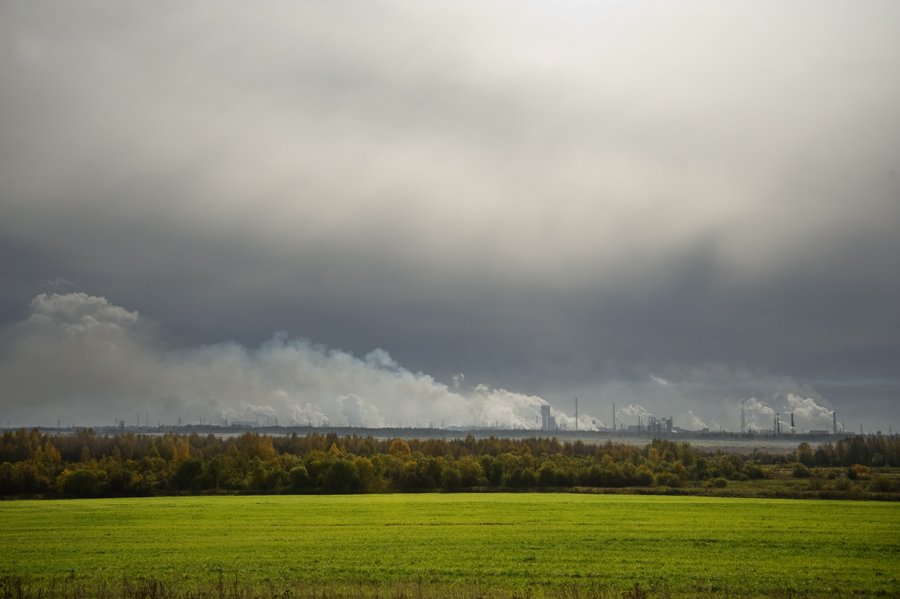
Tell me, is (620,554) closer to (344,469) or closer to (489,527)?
(489,527)

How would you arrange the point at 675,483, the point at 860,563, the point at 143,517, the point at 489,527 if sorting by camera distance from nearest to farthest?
the point at 860,563, the point at 489,527, the point at 143,517, the point at 675,483

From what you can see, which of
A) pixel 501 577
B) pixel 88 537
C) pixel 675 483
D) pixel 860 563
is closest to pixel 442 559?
pixel 501 577

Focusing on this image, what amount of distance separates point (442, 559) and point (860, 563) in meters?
28.6

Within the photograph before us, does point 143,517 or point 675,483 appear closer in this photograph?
point 143,517

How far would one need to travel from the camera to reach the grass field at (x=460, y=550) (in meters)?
45.5

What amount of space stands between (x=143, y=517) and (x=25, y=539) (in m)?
21.9

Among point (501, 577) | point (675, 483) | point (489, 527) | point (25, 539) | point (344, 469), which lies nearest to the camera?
point (501, 577)

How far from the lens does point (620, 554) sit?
191 feet

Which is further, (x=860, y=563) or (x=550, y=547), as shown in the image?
(x=550, y=547)

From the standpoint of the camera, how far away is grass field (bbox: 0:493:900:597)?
45531 millimetres

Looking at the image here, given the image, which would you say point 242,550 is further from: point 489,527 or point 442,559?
point 489,527

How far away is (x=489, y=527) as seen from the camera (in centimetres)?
7644

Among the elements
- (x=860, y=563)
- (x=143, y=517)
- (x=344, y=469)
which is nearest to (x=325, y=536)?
(x=143, y=517)

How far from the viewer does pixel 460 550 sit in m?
59.7
